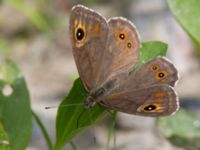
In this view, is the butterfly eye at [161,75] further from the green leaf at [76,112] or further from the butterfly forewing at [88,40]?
the butterfly forewing at [88,40]

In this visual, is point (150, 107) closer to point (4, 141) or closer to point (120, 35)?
point (120, 35)

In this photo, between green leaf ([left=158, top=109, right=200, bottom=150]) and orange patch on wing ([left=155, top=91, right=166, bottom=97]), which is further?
green leaf ([left=158, top=109, right=200, bottom=150])

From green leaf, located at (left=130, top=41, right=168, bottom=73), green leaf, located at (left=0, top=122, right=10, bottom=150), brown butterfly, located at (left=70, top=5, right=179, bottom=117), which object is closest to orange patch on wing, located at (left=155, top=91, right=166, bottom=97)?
brown butterfly, located at (left=70, top=5, right=179, bottom=117)

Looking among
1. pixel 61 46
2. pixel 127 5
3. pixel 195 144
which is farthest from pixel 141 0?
pixel 195 144

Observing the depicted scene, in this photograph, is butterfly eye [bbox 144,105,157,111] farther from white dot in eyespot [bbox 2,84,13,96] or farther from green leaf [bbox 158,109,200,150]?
white dot in eyespot [bbox 2,84,13,96]

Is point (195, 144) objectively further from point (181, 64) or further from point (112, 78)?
point (181, 64)

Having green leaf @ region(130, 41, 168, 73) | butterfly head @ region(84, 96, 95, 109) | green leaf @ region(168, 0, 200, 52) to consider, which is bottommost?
butterfly head @ region(84, 96, 95, 109)

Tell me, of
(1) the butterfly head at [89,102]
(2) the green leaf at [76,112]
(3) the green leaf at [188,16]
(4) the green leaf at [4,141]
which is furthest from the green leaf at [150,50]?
(4) the green leaf at [4,141]
